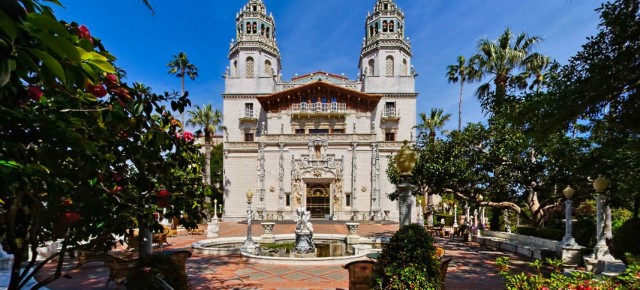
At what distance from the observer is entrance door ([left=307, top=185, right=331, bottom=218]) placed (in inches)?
1375

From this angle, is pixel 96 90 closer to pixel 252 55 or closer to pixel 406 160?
pixel 406 160

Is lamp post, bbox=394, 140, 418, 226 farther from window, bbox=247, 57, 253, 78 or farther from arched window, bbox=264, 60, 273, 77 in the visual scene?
arched window, bbox=264, 60, 273, 77

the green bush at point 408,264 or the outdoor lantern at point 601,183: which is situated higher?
the outdoor lantern at point 601,183

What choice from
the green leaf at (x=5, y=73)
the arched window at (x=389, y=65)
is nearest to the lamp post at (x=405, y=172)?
the green leaf at (x=5, y=73)

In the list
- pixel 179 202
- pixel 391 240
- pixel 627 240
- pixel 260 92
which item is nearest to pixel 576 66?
pixel 391 240

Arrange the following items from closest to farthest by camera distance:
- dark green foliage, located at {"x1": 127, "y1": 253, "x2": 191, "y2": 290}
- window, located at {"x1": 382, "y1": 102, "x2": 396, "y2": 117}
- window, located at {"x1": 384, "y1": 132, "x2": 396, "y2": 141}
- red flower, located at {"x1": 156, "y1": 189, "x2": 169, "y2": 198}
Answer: red flower, located at {"x1": 156, "y1": 189, "x2": 169, "y2": 198}
dark green foliage, located at {"x1": 127, "y1": 253, "x2": 191, "y2": 290}
window, located at {"x1": 382, "y1": 102, "x2": 396, "y2": 117}
window, located at {"x1": 384, "y1": 132, "x2": 396, "y2": 141}

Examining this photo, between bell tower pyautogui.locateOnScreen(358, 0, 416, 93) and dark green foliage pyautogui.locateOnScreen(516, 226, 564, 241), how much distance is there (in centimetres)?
2424

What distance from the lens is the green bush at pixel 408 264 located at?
19.4 feet

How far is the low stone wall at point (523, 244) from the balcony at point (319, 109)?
832 inches

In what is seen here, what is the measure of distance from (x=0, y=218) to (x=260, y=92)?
3766 cm

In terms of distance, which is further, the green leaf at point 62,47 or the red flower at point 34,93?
the red flower at point 34,93

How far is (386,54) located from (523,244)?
96.0ft

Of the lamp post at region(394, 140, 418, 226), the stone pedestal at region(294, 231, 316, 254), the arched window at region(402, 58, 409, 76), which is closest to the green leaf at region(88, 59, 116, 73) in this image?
the lamp post at region(394, 140, 418, 226)

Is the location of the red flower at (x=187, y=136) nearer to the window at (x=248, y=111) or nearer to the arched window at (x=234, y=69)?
the window at (x=248, y=111)
